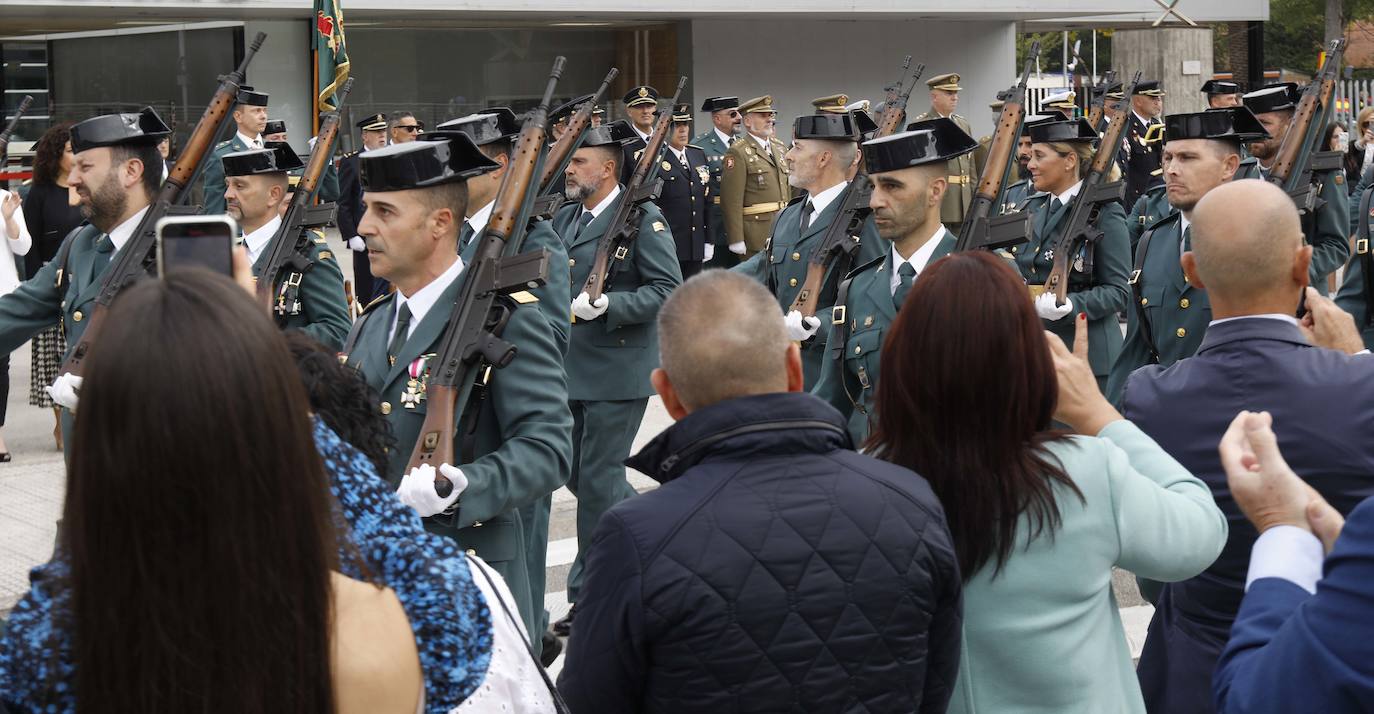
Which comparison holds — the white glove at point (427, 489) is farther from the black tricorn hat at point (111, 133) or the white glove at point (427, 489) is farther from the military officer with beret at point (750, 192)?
the military officer with beret at point (750, 192)

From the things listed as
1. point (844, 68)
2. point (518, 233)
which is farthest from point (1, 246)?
point (844, 68)

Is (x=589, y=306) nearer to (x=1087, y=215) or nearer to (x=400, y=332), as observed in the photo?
(x=1087, y=215)

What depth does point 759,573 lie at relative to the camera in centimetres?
218

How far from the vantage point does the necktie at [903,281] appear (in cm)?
517

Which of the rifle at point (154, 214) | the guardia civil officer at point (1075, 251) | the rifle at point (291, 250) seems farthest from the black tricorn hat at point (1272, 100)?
the rifle at point (154, 214)

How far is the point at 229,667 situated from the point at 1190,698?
2087mm

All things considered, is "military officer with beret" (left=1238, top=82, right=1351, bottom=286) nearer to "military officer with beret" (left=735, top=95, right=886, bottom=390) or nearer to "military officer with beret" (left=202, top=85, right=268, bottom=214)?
"military officer with beret" (left=735, top=95, right=886, bottom=390)

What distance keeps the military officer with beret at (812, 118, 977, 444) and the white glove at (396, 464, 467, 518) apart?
1.93 metres

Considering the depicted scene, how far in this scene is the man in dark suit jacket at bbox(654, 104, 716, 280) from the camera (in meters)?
13.6

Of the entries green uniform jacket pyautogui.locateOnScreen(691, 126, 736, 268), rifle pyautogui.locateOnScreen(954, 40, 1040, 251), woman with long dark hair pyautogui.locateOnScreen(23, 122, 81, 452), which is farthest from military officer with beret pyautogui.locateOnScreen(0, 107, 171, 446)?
green uniform jacket pyautogui.locateOnScreen(691, 126, 736, 268)

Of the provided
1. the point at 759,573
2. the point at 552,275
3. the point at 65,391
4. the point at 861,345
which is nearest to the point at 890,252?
the point at 861,345

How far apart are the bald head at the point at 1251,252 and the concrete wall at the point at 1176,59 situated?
24.7m

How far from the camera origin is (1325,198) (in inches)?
279

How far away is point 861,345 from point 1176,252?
6.61 ft
